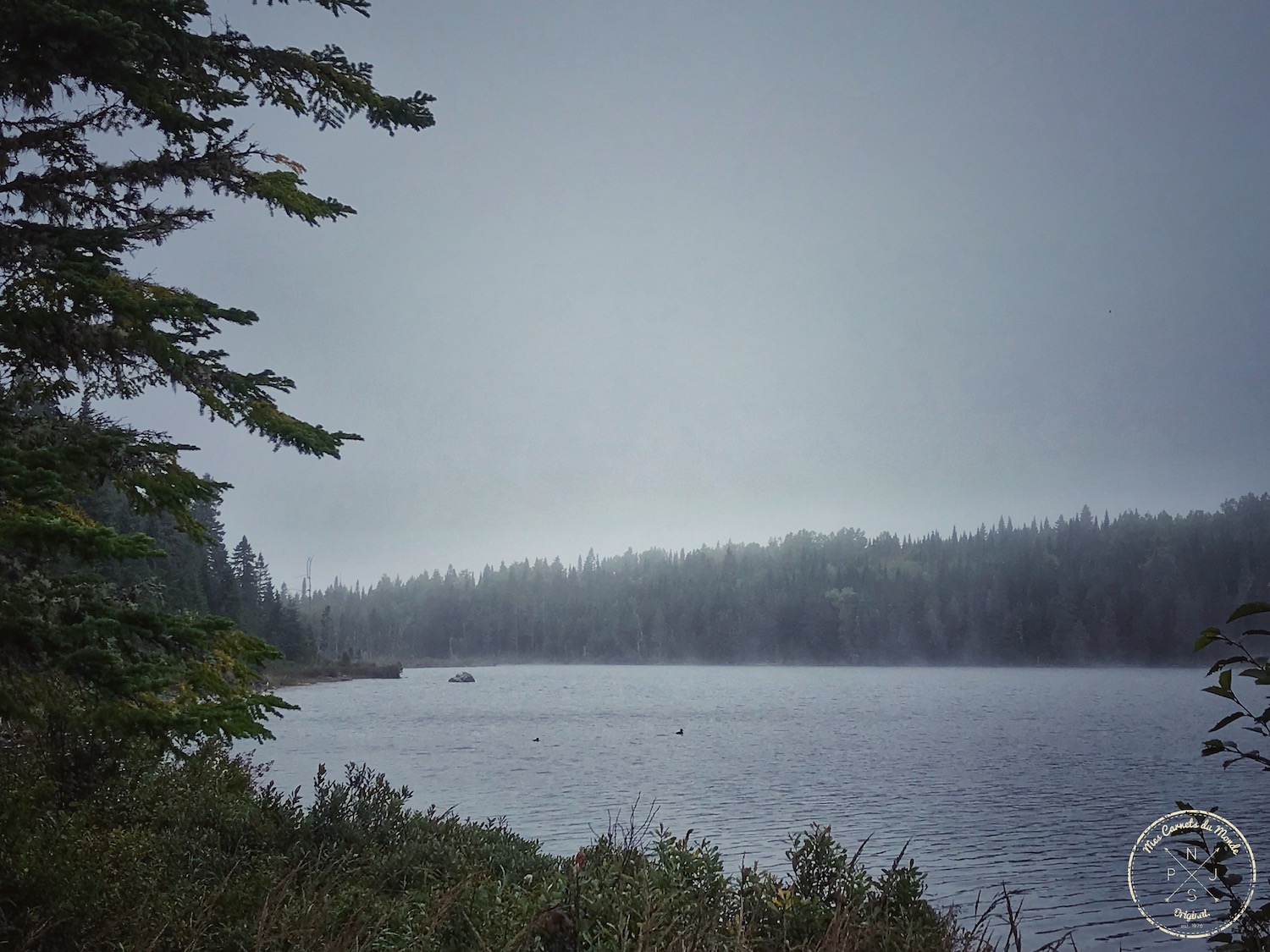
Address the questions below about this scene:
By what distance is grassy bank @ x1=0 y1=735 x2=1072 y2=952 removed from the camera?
5.75m

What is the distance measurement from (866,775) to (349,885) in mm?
29668

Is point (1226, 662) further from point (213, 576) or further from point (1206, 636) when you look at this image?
point (213, 576)

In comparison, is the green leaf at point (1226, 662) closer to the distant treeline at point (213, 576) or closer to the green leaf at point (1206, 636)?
the green leaf at point (1206, 636)

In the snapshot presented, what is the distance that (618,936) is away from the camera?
18.9 ft

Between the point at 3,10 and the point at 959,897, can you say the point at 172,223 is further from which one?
the point at 959,897

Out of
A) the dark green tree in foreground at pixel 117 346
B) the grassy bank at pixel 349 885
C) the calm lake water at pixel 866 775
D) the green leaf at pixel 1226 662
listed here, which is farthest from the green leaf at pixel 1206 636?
the calm lake water at pixel 866 775

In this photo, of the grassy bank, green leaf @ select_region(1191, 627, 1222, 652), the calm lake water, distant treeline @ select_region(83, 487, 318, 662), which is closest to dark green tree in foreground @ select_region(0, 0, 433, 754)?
the grassy bank

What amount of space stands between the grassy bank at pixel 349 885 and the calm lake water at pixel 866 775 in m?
6.00

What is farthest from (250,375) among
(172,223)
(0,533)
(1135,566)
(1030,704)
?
(1135,566)

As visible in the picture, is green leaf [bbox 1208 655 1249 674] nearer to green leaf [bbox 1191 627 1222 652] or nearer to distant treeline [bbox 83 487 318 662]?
green leaf [bbox 1191 627 1222 652]

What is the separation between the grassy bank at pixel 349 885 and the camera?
18.9 feet

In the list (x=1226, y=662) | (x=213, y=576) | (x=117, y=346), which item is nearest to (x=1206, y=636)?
(x=1226, y=662)

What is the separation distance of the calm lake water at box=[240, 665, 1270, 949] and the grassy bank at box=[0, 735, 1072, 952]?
5999 mm

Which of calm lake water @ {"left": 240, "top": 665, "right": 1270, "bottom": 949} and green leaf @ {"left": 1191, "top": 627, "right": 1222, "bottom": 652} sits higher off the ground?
green leaf @ {"left": 1191, "top": 627, "right": 1222, "bottom": 652}
